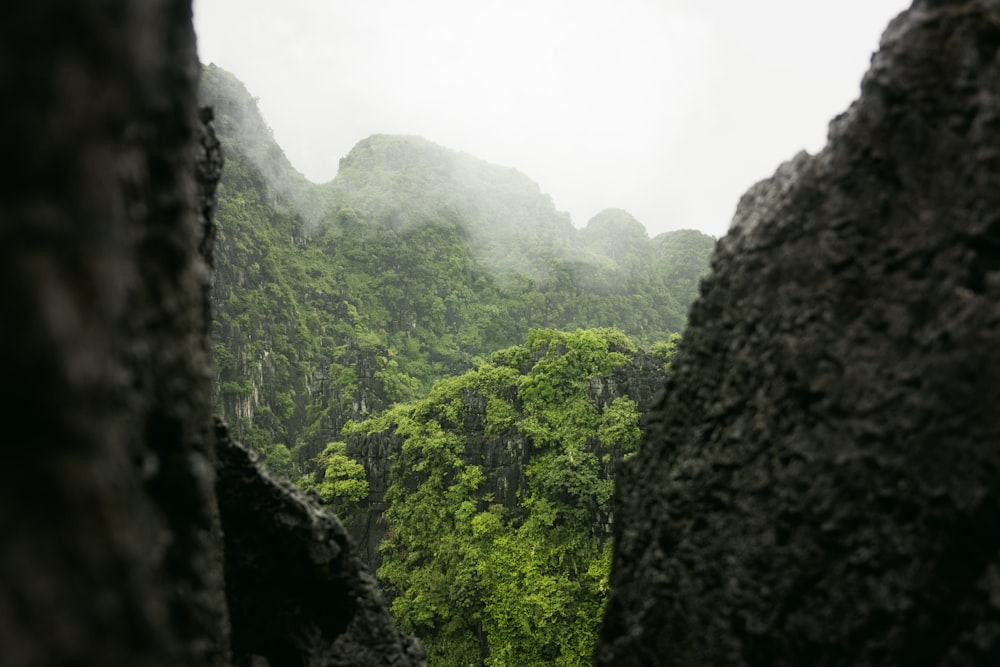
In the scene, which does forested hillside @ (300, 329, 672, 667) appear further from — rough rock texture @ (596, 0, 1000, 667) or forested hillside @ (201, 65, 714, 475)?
rough rock texture @ (596, 0, 1000, 667)

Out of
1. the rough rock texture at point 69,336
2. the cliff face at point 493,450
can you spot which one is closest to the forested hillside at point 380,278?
the cliff face at point 493,450

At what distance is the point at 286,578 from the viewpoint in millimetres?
8828

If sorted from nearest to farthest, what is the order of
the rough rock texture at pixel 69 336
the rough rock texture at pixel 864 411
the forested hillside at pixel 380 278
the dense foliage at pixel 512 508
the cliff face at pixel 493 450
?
the rough rock texture at pixel 69 336 → the rough rock texture at pixel 864 411 → the dense foliage at pixel 512 508 → the cliff face at pixel 493 450 → the forested hillside at pixel 380 278

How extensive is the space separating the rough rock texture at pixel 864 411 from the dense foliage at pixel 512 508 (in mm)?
15424

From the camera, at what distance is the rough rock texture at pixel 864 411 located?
14.9 feet

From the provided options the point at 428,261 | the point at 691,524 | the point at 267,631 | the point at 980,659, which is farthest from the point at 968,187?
the point at 428,261

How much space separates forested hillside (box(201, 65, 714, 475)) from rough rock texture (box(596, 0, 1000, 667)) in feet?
111

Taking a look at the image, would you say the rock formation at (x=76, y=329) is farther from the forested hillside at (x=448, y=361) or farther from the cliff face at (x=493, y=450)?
the cliff face at (x=493, y=450)

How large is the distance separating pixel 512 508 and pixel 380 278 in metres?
38.2

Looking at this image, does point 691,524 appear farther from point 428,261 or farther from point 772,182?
point 428,261

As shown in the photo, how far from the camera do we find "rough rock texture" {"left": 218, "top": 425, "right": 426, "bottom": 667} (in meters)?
8.48

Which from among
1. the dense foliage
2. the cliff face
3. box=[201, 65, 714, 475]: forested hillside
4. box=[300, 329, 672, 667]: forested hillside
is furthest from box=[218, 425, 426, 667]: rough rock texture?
box=[201, 65, 714, 475]: forested hillside

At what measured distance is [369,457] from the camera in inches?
1103

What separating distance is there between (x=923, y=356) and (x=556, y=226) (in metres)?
68.1
